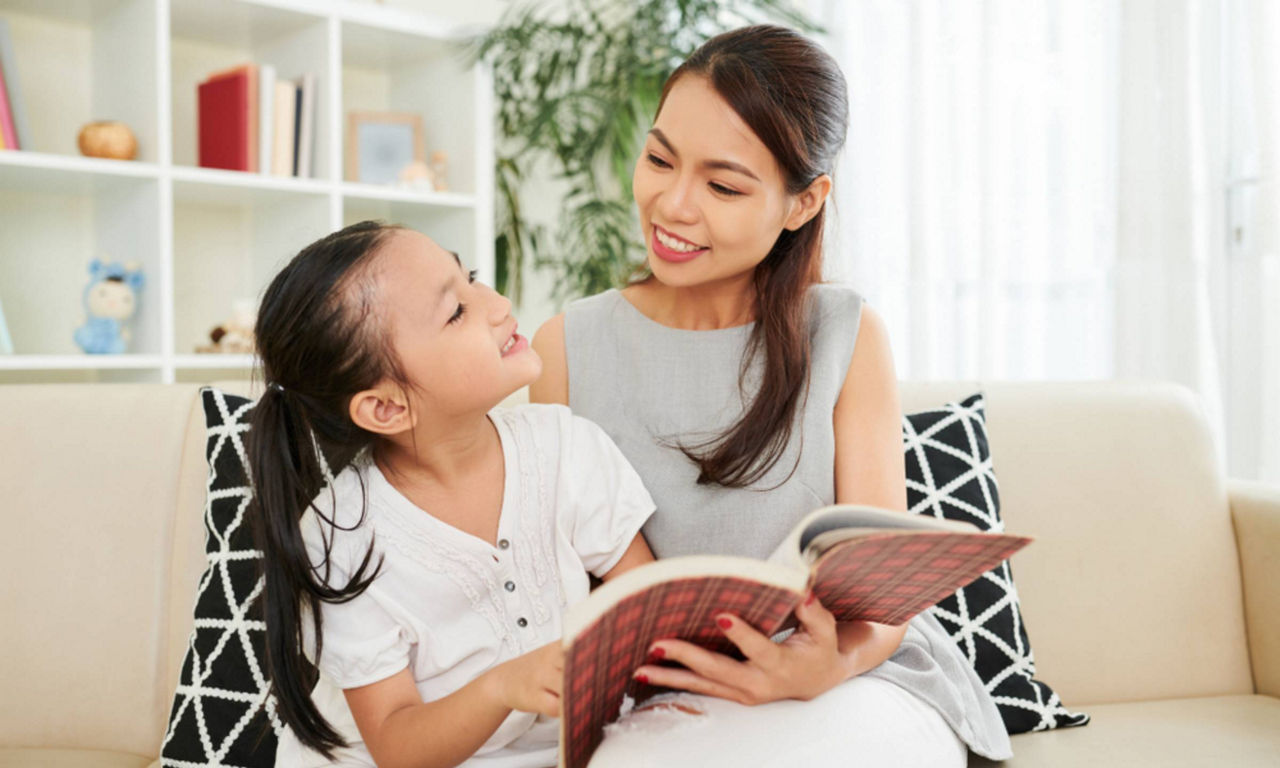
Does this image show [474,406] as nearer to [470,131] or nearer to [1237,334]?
[1237,334]

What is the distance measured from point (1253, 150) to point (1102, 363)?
0.58m

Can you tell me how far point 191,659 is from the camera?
131 centimetres

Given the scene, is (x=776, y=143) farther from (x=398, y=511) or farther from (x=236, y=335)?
(x=236, y=335)

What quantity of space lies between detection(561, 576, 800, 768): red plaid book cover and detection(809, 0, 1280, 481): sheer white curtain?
1361 millimetres

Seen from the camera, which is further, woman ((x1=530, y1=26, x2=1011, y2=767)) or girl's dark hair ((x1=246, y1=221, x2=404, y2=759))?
woman ((x1=530, y1=26, x2=1011, y2=767))

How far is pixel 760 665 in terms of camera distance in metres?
0.92

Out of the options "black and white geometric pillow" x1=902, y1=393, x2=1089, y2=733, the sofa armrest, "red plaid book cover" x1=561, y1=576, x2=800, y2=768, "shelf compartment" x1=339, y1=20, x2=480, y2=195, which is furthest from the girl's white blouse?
"shelf compartment" x1=339, y1=20, x2=480, y2=195

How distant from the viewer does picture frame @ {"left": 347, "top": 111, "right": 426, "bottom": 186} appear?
3000 millimetres

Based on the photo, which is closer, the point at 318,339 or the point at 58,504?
the point at 318,339

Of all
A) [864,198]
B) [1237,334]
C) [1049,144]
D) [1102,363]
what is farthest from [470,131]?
[1237,334]

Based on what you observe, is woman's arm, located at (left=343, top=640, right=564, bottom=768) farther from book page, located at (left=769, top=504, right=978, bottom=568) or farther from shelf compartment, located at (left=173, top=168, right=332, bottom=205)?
shelf compartment, located at (left=173, top=168, right=332, bottom=205)

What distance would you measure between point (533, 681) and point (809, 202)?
0.70m

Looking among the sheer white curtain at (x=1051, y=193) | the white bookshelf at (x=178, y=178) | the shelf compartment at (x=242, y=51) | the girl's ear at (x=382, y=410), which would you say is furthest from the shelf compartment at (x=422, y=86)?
the girl's ear at (x=382, y=410)

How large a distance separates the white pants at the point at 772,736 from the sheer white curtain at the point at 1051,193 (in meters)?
1.24
